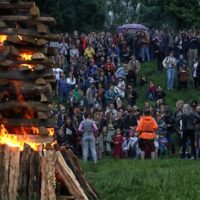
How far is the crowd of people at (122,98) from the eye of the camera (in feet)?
77.1

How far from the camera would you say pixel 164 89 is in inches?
1316

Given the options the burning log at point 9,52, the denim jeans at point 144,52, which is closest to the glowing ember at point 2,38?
the burning log at point 9,52

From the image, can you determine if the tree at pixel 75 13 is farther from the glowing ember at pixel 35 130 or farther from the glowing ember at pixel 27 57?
the glowing ember at pixel 35 130

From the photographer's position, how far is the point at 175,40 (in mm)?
34438

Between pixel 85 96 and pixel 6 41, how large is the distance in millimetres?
16337

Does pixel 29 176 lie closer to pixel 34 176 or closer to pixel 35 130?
pixel 34 176

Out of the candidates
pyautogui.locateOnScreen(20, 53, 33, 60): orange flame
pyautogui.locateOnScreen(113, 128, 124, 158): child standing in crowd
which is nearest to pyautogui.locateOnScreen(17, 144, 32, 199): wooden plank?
pyautogui.locateOnScreen(20, 53, 33, 60): orange flame

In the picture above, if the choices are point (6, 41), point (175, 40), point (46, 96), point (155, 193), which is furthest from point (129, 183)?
point (175, 40)

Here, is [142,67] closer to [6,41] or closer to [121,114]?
[121,114]

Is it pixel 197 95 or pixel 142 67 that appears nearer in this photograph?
pixel 197 95

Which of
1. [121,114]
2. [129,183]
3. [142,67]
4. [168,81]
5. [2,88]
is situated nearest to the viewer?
[2,88]

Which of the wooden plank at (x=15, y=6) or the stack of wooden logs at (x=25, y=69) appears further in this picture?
the wooden plank at (x=15, y=6)

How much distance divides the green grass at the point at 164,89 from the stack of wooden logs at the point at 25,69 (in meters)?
16.8

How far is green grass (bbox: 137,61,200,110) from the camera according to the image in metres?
31.9
